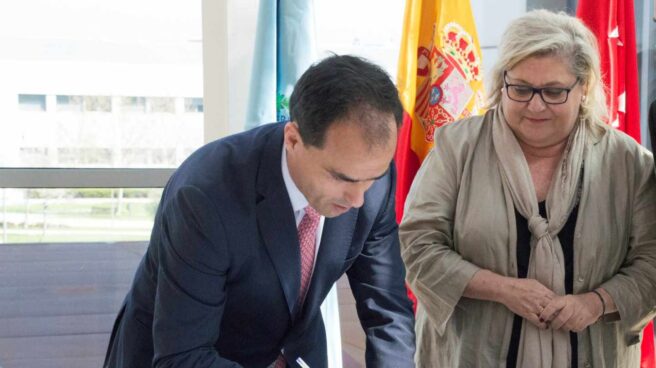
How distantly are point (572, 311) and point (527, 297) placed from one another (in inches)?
4.5

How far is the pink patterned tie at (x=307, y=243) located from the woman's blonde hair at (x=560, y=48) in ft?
2.89

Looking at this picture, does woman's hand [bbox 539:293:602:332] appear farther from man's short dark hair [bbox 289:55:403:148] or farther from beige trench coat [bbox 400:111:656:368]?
man's short dark hair [bbox 289:55:403:148]

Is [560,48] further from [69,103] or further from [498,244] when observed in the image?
[69,103]

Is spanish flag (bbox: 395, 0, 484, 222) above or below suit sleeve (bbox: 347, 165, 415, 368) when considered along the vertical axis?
above

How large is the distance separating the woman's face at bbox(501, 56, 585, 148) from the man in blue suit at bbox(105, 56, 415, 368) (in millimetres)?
676

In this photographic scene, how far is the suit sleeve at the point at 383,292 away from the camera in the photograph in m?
1.51

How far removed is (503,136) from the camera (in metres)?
2.16

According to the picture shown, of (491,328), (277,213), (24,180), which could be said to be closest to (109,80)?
(24,180)

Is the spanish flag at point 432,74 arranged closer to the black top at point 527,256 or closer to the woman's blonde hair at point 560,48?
the woman's blonde hair at point 560,48

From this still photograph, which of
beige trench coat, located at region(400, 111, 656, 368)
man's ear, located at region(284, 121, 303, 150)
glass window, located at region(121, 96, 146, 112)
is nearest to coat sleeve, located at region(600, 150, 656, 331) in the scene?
beige trench coat, located at region(400, 111, 656, 368)

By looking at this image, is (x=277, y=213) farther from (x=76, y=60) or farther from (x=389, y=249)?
(x=76, y=60)

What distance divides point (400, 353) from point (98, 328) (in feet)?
8.81

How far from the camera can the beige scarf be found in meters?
2.03

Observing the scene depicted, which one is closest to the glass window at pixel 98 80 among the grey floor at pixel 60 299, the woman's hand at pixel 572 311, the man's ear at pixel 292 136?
the grey floor at pixel 60 299
